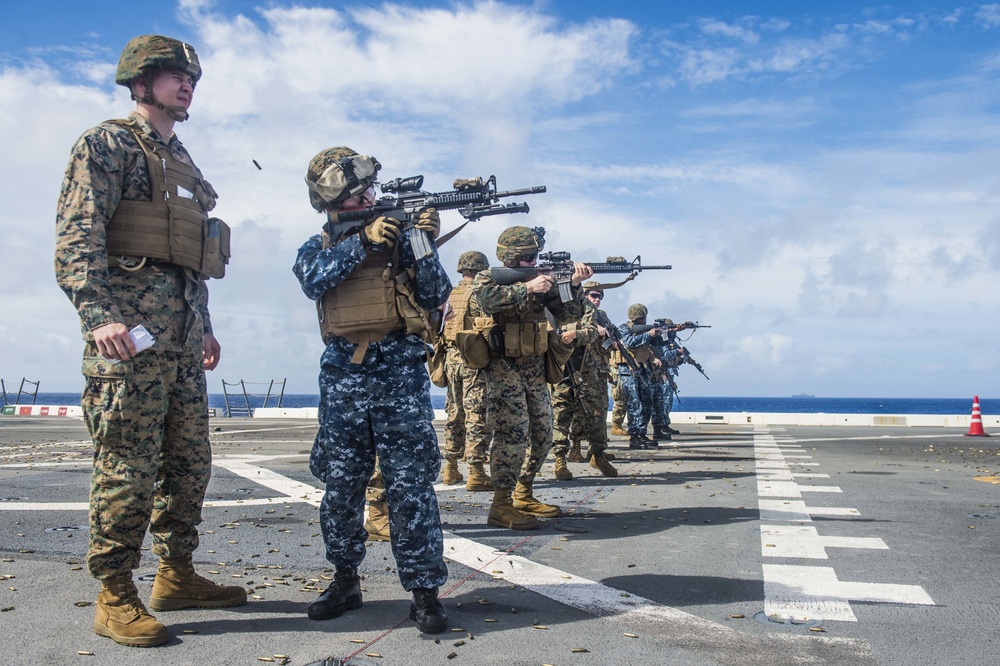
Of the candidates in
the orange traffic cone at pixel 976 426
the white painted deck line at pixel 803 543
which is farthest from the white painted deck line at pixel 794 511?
the orange traffic cone at pixel 976 426

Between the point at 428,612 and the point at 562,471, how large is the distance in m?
6.05

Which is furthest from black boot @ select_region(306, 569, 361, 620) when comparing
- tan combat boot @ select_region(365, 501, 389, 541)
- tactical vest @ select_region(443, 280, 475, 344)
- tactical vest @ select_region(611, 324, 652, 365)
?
tactical vest @ select_region(611, 324, 652, 365)

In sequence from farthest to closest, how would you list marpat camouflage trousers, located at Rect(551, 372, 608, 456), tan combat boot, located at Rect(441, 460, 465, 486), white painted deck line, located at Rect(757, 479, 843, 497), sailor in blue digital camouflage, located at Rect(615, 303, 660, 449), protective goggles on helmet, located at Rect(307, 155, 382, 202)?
sailor in blue digital camouflage, located at Rect(615, 303, 660, 449) < marpat camouflage trousers, located at Rect(551, 372, 608, 456) < tan combat boot, located at Rect(441, 460, 465, 486) < white painted deck line, located at Rect(757, 479, 843, 497) < protective goggles on helmet, located at Rect(307, 155, 382, 202)

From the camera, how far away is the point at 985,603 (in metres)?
4.20

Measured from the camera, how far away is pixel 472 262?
9.54 m

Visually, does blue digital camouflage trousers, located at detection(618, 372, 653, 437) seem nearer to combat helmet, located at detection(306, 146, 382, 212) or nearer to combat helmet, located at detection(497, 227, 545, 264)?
combat helmet, located at detection(497, 227, 545, 264)

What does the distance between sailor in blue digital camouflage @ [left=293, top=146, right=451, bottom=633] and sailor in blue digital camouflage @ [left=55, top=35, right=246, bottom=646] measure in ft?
1.76

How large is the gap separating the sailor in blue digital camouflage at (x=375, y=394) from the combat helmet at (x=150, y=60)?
0.84 m

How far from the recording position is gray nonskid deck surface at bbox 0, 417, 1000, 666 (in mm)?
3455

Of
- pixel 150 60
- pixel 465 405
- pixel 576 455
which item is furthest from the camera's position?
pixel 576 455

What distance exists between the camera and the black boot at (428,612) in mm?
3645

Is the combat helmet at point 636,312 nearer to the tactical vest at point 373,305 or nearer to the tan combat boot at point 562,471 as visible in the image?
the tan combat boot at point 562,471

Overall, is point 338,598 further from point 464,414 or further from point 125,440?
point 464,414

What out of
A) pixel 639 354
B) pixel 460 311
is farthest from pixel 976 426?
pixel 460 311
